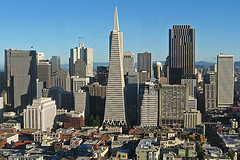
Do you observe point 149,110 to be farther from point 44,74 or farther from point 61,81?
point 44,74

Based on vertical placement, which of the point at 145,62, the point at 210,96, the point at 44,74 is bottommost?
the point at 210,96

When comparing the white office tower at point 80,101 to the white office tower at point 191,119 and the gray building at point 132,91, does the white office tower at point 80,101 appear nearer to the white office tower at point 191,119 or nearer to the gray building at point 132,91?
the gray building at point 132,91

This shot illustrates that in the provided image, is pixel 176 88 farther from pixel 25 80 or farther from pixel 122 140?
pixel 25 80

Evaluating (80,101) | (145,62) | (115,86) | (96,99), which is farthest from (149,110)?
(145,62)

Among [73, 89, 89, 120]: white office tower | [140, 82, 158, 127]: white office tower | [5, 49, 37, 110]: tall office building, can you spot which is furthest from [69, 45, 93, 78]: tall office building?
[140, 82, 158, 127]: white office tower

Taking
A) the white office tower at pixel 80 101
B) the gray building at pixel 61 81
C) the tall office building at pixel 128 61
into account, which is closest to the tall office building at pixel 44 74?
the gray building at pixel 61 81

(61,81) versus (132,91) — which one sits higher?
(61,81)

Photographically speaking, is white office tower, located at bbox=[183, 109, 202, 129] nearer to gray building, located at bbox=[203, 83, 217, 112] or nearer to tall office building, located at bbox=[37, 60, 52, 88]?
gray building, located at bbox=[203, 83, 217, 112]

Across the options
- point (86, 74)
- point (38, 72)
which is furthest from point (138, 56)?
point (38, 72)
